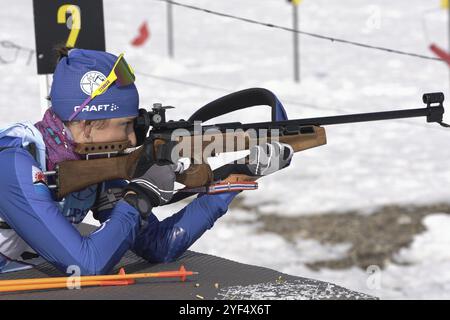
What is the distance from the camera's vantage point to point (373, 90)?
15398 millimetres

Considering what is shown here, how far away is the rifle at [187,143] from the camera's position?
3.86 metres

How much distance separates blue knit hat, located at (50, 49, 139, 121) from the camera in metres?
3.85

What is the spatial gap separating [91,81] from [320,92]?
466 inches

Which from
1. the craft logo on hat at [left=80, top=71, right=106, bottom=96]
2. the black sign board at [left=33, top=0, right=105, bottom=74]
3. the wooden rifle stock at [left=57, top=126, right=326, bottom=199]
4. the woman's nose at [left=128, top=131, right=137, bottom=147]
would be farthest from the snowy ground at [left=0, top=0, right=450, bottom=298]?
the craft logo on hat at [left=80, top=71, right=106, bottom=96]

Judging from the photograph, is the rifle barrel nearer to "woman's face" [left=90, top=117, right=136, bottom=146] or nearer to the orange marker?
"woman's face" [left=90, top=117, right=136, bottom=146]

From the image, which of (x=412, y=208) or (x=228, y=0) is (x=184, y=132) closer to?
(x=412, y=208)

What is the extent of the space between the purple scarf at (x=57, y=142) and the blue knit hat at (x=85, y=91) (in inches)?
1.7

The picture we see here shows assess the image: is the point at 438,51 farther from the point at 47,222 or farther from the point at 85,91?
the point at 47,222

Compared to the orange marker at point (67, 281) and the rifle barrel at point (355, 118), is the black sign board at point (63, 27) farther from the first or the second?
the orange marker at point (67, 281)

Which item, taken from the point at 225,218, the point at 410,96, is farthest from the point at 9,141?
the point at 410,96

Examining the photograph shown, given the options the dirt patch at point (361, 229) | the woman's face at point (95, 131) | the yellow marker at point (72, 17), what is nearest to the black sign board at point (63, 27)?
the yellow marker at point (72, 17)

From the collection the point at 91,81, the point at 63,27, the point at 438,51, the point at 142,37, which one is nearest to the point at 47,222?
the point at 91,81

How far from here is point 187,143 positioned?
394 cm

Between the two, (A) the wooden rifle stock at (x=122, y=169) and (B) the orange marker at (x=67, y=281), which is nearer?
(B) the orange marker at (x=67, y=281)
